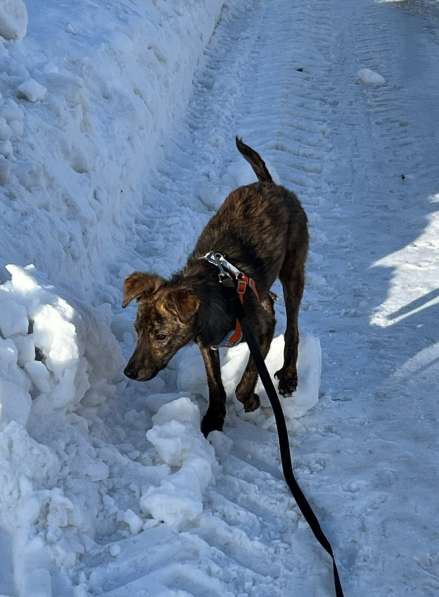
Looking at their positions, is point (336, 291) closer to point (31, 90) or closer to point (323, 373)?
point (323, 373)

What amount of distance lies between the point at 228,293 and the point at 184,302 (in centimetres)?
63

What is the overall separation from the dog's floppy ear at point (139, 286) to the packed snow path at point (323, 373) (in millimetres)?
741

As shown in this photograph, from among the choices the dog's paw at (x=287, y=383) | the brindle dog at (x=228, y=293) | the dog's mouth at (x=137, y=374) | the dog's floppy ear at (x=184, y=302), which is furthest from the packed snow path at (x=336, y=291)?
the dog's floppy ear at (x=184, y=302)

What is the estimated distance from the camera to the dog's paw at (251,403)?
5.14m

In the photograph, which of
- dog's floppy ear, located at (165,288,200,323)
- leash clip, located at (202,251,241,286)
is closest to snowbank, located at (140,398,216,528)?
dog's floppy ear, located at (165,288,200,323)

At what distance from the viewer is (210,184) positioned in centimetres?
862

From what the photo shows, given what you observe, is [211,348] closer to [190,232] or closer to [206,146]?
[190,232]

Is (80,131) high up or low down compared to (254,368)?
up

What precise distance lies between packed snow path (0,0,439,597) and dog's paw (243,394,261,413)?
11 centimetres

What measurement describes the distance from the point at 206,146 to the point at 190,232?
2.45 m

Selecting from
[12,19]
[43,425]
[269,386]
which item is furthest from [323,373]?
[12,19]

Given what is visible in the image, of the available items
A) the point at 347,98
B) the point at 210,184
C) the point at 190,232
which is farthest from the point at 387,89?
the point at 190,232

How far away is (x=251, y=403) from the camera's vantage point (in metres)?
5.15

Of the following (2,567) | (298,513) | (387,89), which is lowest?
(387,89)
